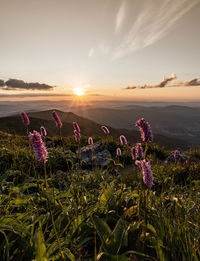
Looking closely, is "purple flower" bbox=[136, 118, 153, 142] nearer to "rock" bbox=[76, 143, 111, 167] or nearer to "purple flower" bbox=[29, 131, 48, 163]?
"purple flower" bbox=[29, 131, 48, 163]

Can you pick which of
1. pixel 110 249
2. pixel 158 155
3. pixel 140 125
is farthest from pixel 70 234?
pixel 158 155

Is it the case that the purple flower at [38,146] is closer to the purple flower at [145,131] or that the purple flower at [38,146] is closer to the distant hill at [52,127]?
the purple flower at [145,131]

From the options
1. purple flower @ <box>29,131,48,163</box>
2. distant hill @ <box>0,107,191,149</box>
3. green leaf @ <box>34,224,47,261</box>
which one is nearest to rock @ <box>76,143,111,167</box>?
distant hill @ <box>0,107,191,149</box>

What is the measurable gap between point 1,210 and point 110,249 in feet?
6.70

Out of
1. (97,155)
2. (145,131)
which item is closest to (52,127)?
(97,155)

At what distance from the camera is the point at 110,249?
2072 millimetres

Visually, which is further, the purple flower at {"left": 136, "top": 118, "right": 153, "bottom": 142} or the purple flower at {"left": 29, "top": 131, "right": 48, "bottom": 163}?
the purple flower at {"left": 136, "top": 118, "right": 153, "bottom": 142}

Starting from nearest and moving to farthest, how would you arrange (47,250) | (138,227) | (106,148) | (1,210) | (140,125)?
(47,250), (140,125), (138,227), (1,210), (106,148)

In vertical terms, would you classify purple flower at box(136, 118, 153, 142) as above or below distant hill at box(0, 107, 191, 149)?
above

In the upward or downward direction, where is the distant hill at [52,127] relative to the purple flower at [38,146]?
downward

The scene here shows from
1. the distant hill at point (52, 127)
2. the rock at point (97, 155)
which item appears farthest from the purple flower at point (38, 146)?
the rock at point (97, 155)

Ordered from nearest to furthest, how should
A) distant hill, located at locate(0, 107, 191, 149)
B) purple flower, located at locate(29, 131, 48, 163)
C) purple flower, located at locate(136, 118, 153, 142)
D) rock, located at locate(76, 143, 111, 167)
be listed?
purple flower, located at locate(29, 131, 48, 163), purple flower, located at locate(136, 118, 153, 142), rock, located at locate(76, 143, 111, 167), distant hill, located at locate(0, 107, 191, 149)

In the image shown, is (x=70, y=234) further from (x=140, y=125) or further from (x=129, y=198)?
(x=140, y=125)

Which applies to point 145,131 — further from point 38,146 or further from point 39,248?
point 39,248
